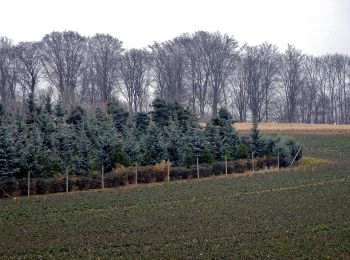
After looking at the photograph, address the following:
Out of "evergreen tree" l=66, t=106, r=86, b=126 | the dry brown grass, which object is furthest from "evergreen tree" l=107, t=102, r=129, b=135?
the dry brown grass

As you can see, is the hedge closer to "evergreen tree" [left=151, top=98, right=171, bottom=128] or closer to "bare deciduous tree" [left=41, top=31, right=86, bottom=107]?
"evergreen tree" [left=151, top=98, right=171, bottom=128]

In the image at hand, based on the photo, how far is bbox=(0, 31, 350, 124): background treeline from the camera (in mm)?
71812

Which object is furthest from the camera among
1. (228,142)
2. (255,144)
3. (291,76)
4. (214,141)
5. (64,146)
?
(291,76)

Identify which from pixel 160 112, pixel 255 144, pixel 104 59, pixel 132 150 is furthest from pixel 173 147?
pixel 104 59

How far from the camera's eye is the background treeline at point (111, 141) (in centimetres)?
3391

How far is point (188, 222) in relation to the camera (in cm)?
1995

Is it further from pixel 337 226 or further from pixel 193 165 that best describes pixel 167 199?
pixel 193 165

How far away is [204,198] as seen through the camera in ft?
87.2

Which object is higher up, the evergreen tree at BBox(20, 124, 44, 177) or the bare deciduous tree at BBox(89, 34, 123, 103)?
the bare deciduous tree at BBox(89, 34, 123, 103)

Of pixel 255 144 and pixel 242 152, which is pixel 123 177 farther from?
pixel 255 144

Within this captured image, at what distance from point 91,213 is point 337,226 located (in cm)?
1039

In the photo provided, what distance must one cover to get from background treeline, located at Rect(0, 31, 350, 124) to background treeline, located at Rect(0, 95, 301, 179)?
12570 millimetres

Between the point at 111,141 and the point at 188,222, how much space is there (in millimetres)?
19100

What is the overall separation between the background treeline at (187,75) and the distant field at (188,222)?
32.0 metres
